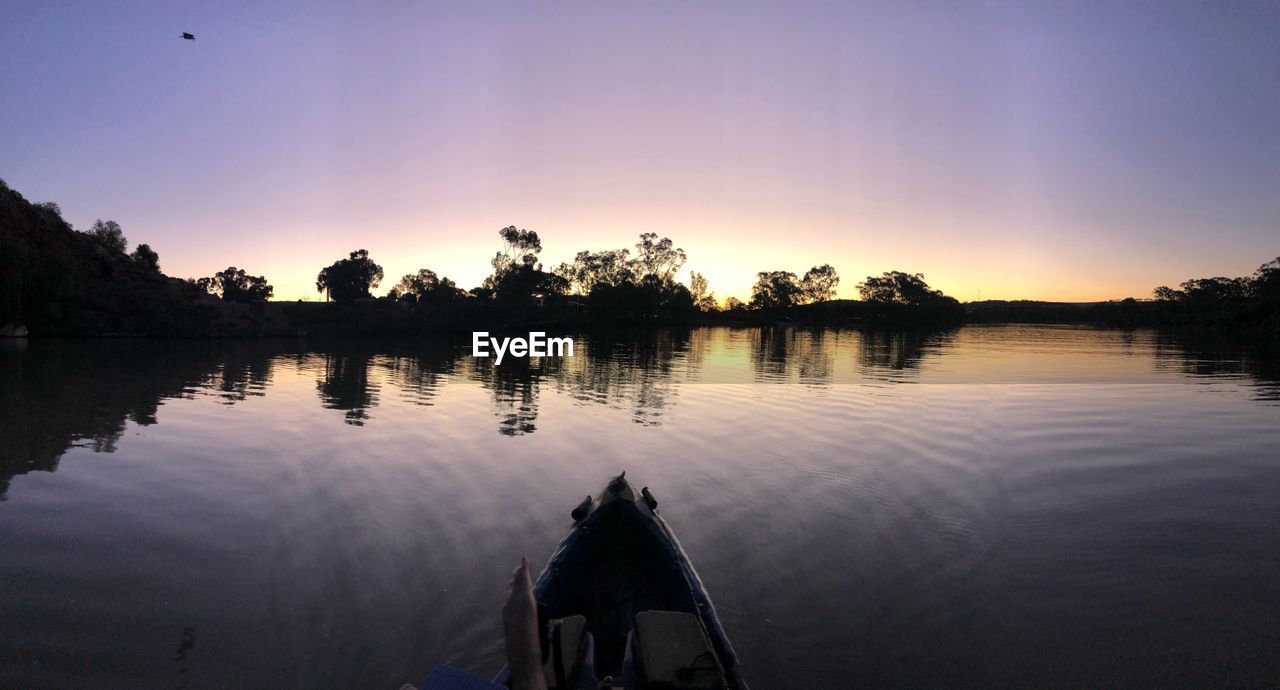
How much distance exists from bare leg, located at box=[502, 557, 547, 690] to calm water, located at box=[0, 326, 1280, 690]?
365cm

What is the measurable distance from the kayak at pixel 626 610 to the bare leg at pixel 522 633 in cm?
90

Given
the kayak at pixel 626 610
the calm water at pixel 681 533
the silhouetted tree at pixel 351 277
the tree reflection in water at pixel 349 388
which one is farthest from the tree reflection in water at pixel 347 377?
the silhouetted tree at pixel 351 277

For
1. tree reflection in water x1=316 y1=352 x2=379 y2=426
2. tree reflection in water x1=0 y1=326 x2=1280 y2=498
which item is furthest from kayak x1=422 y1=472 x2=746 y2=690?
tree reflection in water x1=316 y1=352 x2=379 y2=426

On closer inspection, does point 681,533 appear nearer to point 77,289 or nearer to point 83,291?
point 77,289

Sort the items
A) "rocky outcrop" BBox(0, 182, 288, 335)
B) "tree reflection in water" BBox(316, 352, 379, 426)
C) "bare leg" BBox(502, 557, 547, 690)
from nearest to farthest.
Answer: "bare leg" BBox(502, 557, 547, 690) < "tree reflection in water" BBox(316, 352, 379, 426) < "rocky outcrop" BBox(0, 182, 288, 335)

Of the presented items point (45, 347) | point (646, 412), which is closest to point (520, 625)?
point (646, 412)

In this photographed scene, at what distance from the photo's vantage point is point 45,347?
43156 millimetres

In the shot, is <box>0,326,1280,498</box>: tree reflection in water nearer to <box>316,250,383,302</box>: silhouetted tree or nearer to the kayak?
the kayak

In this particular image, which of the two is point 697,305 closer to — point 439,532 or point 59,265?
point 59,265

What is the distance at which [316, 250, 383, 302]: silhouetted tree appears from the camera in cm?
12000

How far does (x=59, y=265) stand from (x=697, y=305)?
11628cm

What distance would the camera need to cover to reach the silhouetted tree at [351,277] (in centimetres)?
12000

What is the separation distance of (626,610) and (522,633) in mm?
4017

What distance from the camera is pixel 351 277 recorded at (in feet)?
399
